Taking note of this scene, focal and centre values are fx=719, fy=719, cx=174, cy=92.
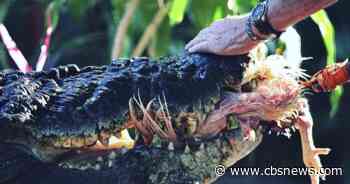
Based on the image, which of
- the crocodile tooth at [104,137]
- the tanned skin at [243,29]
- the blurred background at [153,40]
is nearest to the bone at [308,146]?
the tanned skin at [243,29]

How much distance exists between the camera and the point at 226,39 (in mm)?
731

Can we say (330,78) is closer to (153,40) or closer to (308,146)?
(308,146)

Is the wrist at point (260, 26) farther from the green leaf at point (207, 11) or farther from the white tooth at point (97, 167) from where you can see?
the green leaf at point (207, 11)

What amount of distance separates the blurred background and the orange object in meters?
0.87

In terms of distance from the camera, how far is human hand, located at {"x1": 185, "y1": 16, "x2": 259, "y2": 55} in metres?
0.73

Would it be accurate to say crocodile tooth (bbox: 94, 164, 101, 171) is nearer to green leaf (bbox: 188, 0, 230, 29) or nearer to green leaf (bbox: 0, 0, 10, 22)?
green leaf (bbox: 188, 0, 230, 29)

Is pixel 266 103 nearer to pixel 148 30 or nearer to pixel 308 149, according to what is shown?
pixel 308 149

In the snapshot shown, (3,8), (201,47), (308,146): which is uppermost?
(3,8)

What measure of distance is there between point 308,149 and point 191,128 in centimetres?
15

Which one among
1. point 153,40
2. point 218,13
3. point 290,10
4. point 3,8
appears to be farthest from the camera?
point 3,8

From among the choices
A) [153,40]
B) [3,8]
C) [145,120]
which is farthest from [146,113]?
[3,8]

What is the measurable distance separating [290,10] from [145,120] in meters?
0.18

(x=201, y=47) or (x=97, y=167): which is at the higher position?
(x=201, y=47)

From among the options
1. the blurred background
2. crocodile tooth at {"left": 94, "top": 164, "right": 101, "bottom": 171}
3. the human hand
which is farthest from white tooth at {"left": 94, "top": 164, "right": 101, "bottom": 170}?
the blurred background
